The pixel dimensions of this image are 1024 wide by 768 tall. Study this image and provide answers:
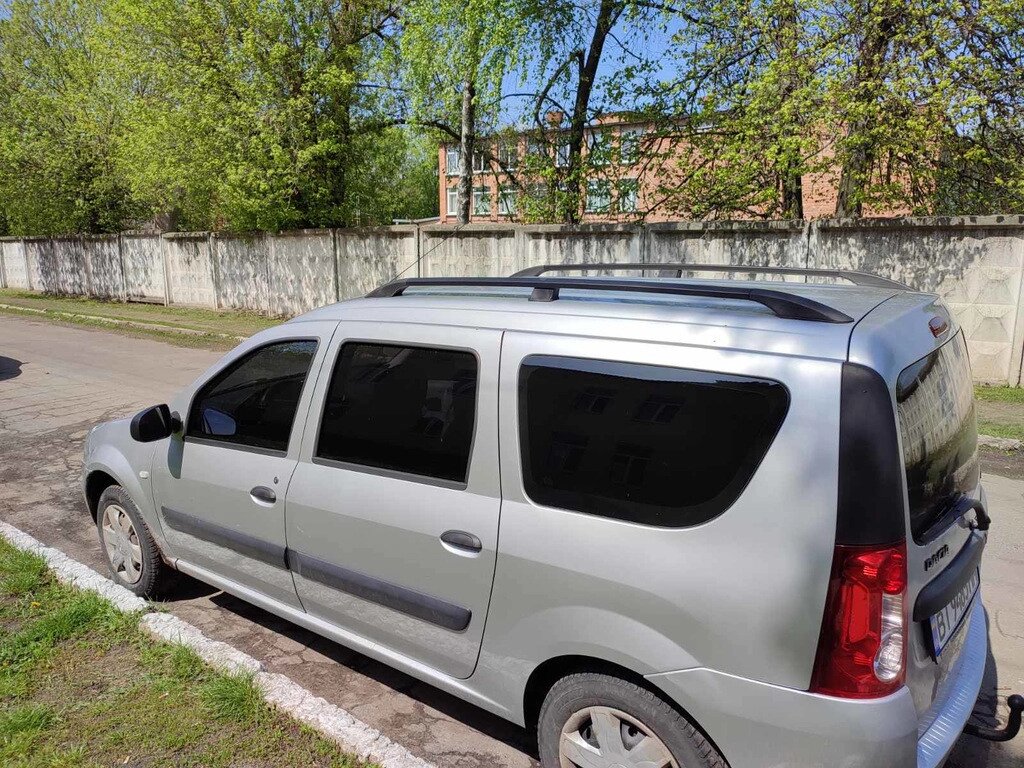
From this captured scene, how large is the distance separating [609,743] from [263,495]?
178 cm

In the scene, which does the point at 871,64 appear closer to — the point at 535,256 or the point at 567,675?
the point at 535,256

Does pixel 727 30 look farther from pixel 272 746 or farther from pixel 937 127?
pixel 272 746

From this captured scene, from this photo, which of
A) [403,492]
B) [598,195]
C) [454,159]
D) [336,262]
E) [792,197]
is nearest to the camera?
[403,492]

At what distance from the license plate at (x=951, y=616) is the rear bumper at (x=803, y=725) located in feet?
0.71

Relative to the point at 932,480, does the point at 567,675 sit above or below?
below

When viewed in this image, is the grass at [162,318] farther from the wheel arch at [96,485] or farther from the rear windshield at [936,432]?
the rear windshield at [936,432]

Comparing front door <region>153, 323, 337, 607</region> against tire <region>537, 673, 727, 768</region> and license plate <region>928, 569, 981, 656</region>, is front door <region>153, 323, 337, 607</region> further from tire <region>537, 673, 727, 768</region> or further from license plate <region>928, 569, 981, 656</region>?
license plate <region>928, 569, 981, 656</region>

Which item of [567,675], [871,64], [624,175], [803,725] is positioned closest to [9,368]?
[624,175]

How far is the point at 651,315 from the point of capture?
2.29 m

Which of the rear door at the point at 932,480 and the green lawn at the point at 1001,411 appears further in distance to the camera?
the green lawn at the point at 1001,411

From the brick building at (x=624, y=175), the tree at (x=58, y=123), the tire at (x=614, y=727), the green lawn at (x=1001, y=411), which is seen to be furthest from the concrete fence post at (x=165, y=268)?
the tire at (x=614, y=727)

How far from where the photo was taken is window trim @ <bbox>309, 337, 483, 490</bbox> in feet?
8.43

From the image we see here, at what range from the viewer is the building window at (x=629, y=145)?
12289mm

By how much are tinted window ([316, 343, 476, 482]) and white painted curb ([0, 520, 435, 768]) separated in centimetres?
101
